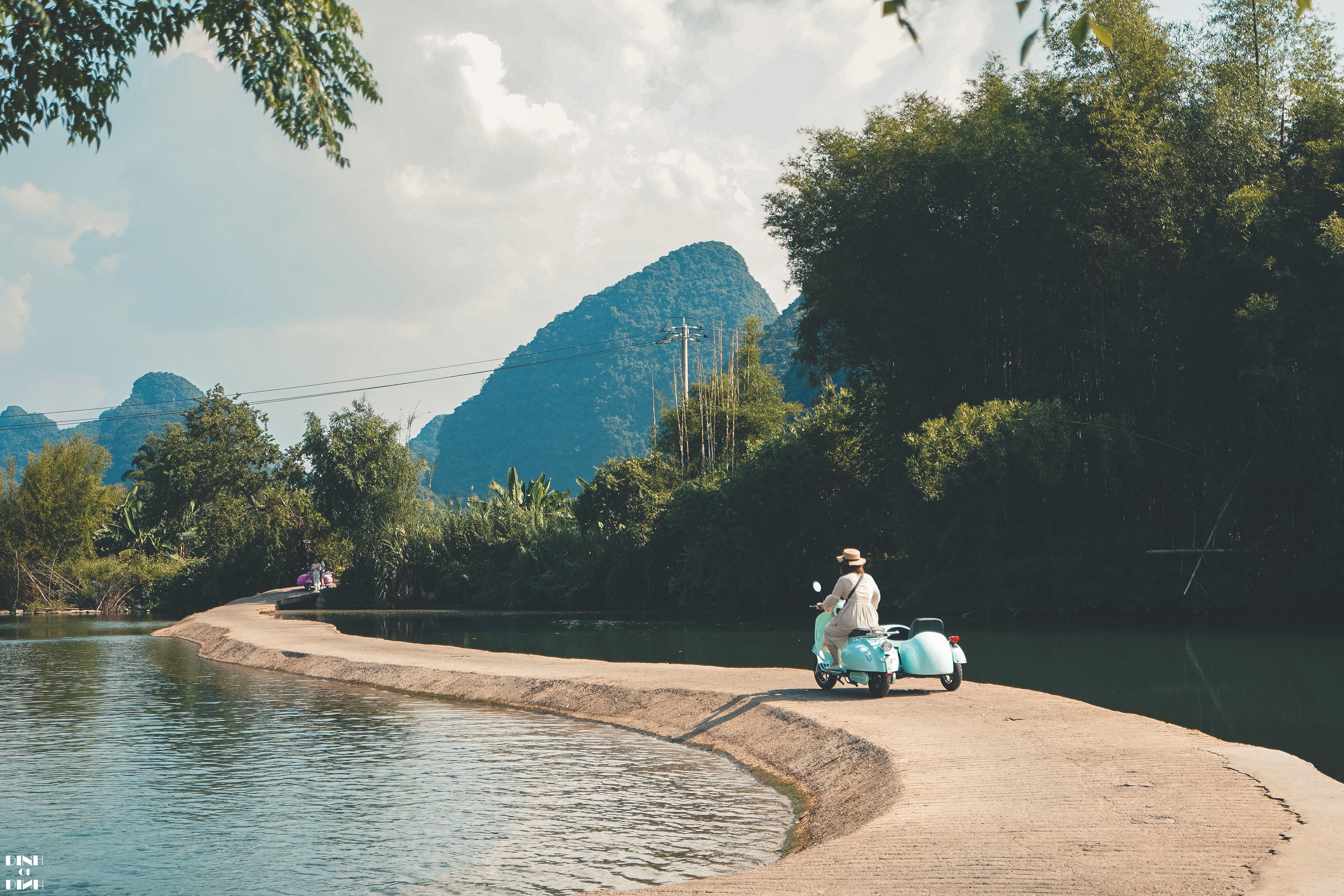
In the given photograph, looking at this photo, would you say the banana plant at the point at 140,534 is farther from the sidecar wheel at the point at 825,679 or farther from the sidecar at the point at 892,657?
the sidecar at the point at 892,657

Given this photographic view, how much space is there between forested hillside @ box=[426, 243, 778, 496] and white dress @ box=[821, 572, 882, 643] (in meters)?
125

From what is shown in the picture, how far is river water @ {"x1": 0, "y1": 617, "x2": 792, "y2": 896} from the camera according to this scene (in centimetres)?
772

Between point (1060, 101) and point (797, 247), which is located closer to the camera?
point (1060, 101)

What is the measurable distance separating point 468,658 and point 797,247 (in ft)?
57.1

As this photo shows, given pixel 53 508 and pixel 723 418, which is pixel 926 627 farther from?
pixel 53 508

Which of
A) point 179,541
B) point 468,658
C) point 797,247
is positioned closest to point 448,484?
point 179,541

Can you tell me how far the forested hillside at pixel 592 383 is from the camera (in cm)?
14700

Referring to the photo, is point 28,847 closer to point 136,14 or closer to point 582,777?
point 582,777

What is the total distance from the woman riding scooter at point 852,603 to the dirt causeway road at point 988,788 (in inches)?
29.8

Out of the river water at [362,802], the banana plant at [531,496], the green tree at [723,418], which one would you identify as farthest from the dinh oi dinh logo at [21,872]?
the banana plant at [531,496]

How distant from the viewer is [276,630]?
93.7 feet

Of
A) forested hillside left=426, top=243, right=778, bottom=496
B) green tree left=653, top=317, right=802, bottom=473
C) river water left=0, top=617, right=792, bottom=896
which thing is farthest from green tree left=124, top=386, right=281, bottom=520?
forested hillside left=426, top=243, right=778, bottom=496

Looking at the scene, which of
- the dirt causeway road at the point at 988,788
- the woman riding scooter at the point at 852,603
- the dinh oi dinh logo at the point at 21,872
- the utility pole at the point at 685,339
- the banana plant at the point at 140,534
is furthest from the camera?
the banana plant at the point at 140,534

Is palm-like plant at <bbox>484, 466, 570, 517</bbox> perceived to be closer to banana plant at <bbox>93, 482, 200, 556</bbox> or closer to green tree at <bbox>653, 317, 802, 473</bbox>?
green tree at <bbox>653, 317, 802, 473</bbox>
